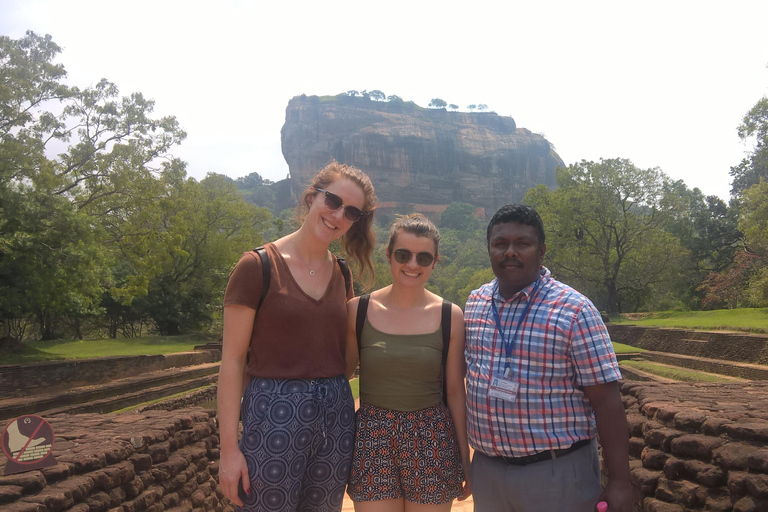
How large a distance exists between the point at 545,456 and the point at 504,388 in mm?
281

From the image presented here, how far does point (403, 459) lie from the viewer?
2.30 m

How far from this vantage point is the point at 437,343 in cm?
237

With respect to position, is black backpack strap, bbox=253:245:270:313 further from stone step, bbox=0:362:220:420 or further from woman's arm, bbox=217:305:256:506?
stone step, bbox=0:362:220:420

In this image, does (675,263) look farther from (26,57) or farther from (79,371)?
(26,57)

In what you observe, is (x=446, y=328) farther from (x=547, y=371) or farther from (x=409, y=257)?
(x=547, y=371)

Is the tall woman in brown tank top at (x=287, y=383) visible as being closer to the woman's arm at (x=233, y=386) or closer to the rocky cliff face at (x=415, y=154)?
the woman's arm at (x=233, y=386)

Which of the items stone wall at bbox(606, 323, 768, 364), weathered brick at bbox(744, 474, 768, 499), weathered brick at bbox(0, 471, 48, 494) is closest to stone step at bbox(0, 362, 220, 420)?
weathered brick at bbox(0, 471, 48, 494)

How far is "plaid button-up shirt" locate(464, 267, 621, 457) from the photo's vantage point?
197 centimetres

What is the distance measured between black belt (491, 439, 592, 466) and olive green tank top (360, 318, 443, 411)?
0.43 m

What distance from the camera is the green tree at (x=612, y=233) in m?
27.0

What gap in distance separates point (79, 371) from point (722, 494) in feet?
37.1

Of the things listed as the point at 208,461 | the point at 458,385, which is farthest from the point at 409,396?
the point at 208,461

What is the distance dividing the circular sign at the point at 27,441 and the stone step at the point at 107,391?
624cm

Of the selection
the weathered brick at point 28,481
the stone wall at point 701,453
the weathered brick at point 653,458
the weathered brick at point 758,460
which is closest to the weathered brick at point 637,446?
the stone wall at point 701,453
